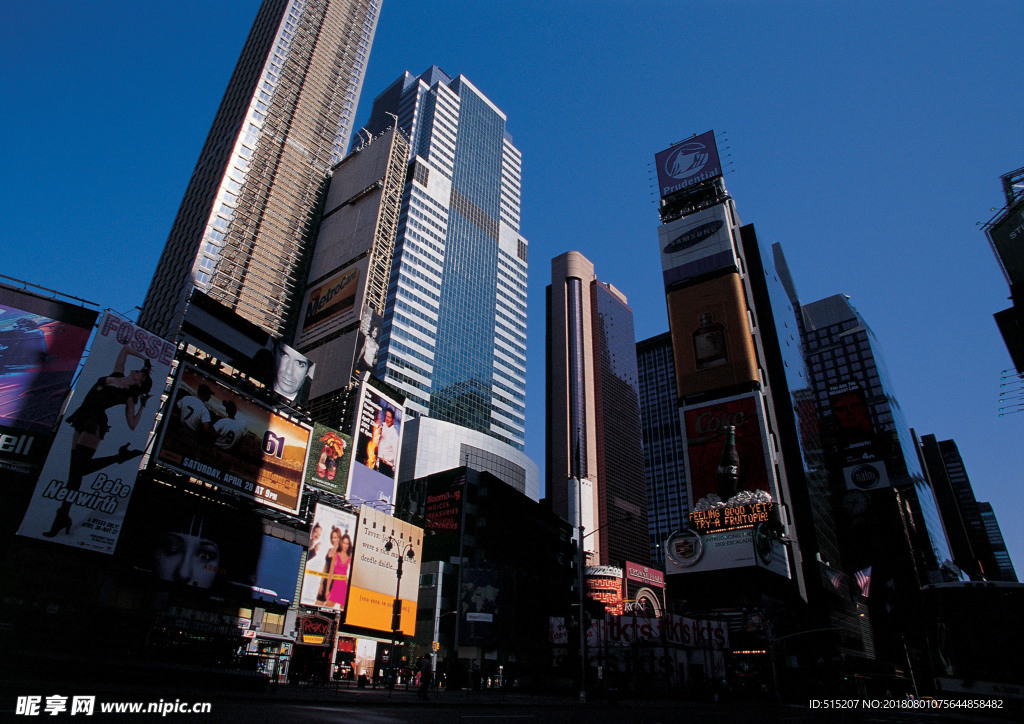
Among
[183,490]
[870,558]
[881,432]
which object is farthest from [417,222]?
[881,432]

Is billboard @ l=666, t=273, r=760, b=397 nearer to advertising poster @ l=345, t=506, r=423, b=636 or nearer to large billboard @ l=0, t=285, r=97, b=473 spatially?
advertising poster @ l=345, t=506, r=423, b=636

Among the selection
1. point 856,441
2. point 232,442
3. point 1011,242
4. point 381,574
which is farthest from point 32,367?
point 856,441

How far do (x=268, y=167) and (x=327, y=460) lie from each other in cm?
5070

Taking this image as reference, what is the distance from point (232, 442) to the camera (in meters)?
43.2

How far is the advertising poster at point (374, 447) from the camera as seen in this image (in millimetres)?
57125

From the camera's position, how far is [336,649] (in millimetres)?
49500

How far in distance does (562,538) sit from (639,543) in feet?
240

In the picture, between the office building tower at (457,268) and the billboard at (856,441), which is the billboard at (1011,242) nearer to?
the office building tower at (457,268)

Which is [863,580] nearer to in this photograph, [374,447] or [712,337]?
[712,337]

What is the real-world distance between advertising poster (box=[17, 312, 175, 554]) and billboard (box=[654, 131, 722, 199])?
8610 cm

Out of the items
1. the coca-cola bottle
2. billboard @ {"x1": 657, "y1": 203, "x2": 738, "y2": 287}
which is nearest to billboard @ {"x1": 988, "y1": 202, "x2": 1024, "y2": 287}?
the coca-cola bottle

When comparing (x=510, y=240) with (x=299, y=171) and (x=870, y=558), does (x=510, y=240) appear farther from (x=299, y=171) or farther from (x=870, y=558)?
(x=870, y=558)

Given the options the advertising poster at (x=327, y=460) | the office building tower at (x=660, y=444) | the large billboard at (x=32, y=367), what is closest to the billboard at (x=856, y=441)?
the office building tower at (x=660, y=444)

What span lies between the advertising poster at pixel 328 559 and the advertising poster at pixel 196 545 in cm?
359
